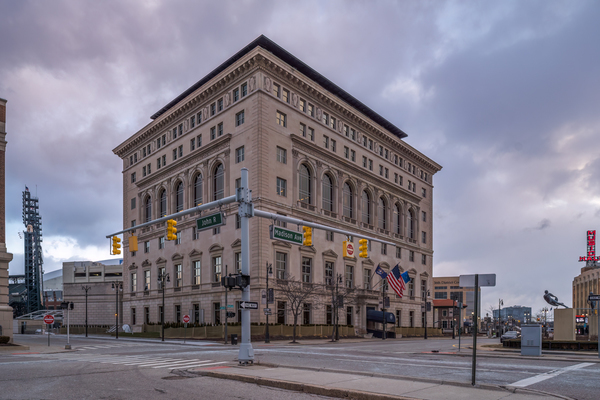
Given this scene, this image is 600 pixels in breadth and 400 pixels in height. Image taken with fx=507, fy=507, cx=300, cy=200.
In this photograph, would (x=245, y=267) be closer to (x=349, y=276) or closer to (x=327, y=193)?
(x=327, y=193)

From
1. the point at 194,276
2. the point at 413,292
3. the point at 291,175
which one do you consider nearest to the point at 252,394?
the point at 291,175

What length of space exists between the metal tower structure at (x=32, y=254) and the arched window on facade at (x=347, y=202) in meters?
116

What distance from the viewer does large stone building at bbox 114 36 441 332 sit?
199 ft

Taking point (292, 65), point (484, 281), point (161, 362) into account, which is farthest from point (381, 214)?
point (484, 281)

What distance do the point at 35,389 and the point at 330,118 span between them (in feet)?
202

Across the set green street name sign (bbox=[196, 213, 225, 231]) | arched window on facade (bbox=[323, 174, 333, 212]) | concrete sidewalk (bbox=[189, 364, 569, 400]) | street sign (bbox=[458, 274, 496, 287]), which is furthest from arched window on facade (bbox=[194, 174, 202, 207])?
street sign (bbox=[458, 274, 496, 287])

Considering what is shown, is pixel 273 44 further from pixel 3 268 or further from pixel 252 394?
pixel 252 394

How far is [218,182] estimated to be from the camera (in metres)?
66.1

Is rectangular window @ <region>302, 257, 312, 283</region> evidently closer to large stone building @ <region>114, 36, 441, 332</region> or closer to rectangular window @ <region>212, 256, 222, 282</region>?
large stone building @ <region>114, 36, 441, 332</region>

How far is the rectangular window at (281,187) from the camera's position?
202ft

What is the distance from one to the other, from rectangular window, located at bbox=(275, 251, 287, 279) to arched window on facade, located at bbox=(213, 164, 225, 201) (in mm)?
11181

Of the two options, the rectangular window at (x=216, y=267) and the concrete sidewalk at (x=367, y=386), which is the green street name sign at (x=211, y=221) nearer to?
the concrete sidewalk at (x=367, y=386)

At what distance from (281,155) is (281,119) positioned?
15.0ft

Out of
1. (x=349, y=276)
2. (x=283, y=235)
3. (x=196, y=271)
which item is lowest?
(x=349, y=276)
